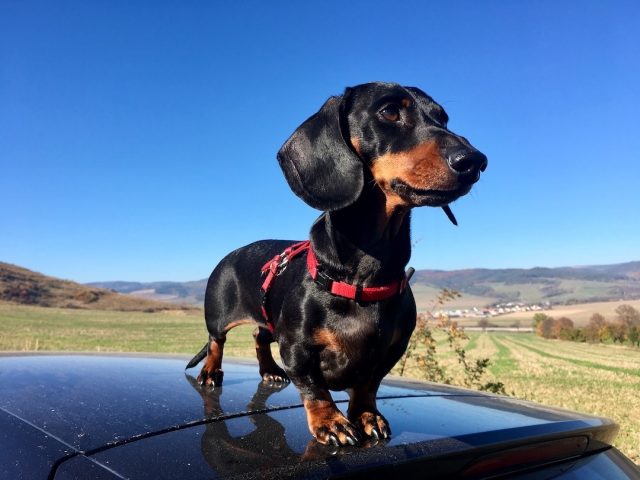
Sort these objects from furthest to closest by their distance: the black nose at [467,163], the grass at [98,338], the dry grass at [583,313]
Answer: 1. the dry grass at [583,313]
2. the grass at [98,338]
3. the black nose at [467,163]

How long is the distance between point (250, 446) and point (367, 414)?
55cm

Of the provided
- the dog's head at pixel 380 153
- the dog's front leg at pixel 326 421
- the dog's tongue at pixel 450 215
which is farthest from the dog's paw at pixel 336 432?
the dog's tongue at pixel 450 215

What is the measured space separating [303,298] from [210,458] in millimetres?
907

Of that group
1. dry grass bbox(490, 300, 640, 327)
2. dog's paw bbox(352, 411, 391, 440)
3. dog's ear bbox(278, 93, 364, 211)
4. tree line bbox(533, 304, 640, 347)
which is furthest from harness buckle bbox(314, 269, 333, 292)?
dry grass bbox(490, 300, 640, 327)

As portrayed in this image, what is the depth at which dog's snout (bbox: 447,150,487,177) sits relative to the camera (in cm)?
203

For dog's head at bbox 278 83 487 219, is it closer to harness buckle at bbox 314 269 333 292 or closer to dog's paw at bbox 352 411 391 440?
harness buckle at bbox 314 269 333 292

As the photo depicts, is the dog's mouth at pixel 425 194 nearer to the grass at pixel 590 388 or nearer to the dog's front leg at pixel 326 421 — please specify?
the dog's front leg at pixel 326 421

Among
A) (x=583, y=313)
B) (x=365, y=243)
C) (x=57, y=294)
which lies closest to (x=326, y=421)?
(x=365, y=243)

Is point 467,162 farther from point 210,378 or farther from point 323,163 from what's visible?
point 210,378

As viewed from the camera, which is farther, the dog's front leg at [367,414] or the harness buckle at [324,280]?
the harness buckle at [324,280]

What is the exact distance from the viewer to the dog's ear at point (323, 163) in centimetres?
226

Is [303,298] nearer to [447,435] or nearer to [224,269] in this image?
[447,435]

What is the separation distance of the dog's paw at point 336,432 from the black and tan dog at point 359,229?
0.08 metres

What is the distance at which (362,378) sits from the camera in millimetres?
2145
